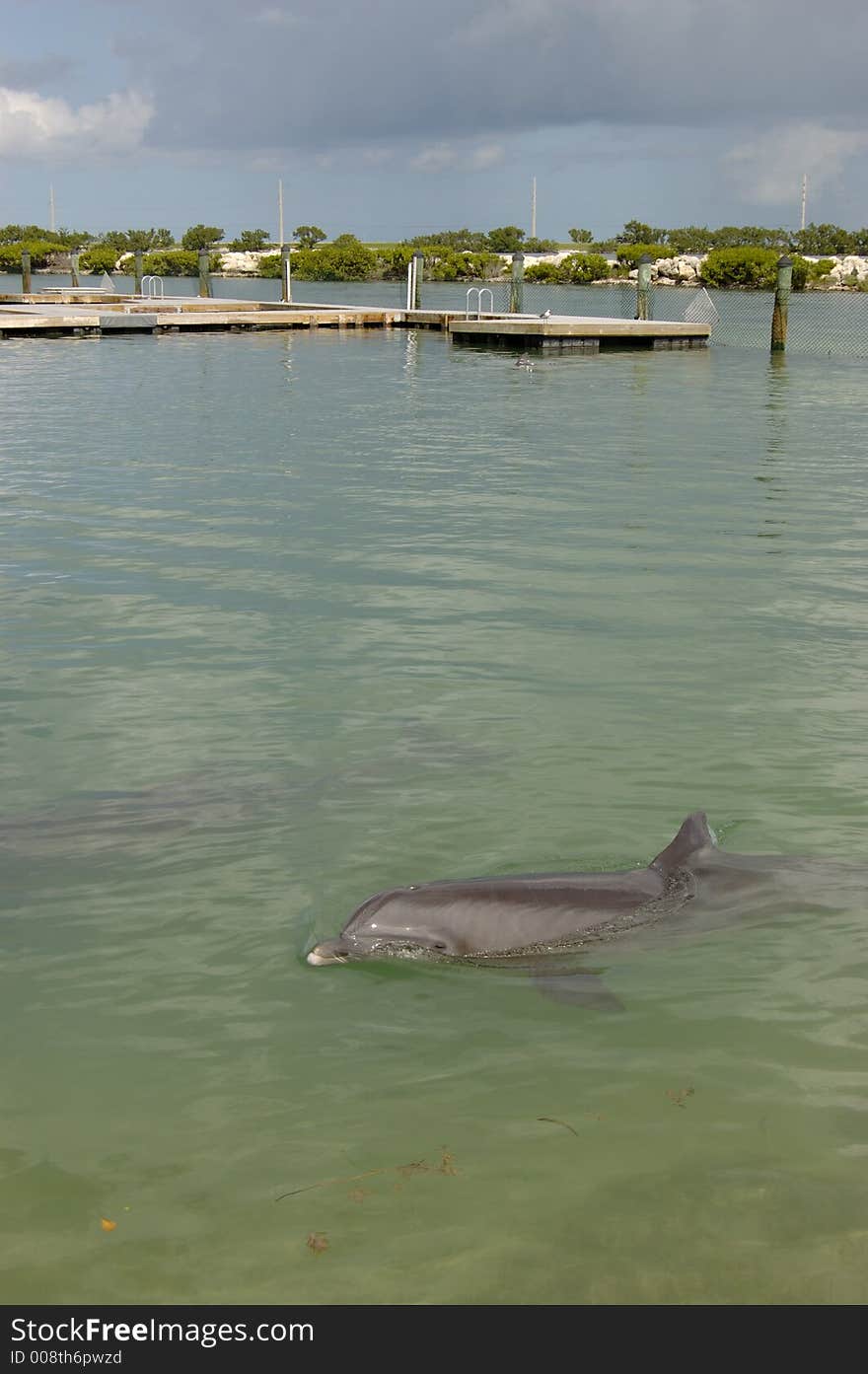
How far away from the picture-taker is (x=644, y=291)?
39375 millimetres

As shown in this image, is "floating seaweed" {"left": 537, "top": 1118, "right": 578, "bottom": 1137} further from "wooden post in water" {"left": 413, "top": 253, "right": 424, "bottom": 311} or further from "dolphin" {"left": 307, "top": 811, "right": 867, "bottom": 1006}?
"wooden post in water" {"left": 413, "top": 253, "right": 424, "bottom": 311}

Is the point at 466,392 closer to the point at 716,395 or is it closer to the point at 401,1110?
the point at 716,395

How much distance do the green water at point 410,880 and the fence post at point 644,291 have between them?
86.3 ft

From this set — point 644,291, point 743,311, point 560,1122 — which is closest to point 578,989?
point 560,1122

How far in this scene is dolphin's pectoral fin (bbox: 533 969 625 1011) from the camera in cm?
481

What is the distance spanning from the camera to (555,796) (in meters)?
6.78

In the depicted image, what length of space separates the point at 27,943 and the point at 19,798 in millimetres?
1533

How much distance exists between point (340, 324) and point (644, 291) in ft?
33.5

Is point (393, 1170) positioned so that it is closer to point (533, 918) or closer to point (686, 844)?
point (533, 918)

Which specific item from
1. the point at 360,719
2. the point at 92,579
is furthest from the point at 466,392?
the point at 360,719

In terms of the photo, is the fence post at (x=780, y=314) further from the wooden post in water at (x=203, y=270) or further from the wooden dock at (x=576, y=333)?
the wooden post in water at (x=203, y=270)

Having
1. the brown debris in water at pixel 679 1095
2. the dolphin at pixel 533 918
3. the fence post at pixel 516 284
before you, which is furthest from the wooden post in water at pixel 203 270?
the brown debris in water at pixel 679 1095

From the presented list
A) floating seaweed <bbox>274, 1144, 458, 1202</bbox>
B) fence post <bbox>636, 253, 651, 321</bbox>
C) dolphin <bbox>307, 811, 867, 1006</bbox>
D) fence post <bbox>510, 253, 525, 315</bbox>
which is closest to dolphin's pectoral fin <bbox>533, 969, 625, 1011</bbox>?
dolphin <bbox>307, 811, 867, 1006</bbox>

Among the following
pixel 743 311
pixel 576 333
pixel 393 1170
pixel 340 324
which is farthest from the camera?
pixel 743 311
